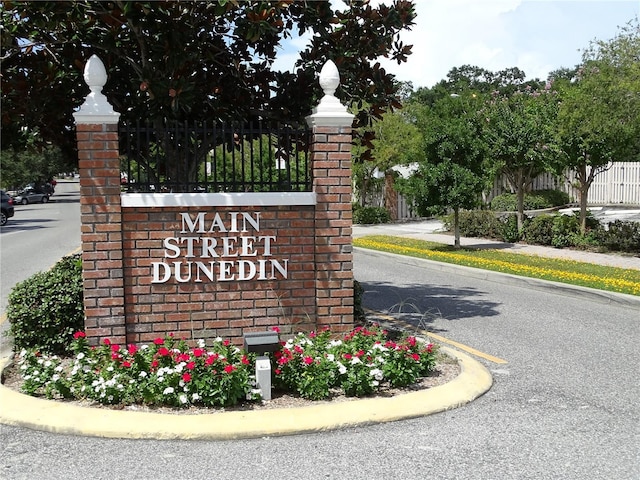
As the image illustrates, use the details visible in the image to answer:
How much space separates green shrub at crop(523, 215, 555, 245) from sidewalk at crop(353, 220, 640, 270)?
1.24 ft

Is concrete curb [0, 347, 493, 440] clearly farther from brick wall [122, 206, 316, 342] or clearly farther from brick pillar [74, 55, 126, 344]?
brick wall [122, 206, 316, 342]

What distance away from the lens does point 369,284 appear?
13469 mm

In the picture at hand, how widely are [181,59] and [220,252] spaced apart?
2.29m

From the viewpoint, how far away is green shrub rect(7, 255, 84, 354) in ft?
22.4

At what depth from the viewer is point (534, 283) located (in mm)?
12633

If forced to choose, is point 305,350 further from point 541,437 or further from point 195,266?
point 541,437

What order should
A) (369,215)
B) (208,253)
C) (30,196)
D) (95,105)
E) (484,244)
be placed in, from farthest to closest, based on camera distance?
(30,196) → (369,215) → (484,244) → (208,253) → (95,105)

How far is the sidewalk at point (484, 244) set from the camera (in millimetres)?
16531

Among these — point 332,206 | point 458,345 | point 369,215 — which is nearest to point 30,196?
point 369,215

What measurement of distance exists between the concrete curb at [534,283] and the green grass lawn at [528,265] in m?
0.33

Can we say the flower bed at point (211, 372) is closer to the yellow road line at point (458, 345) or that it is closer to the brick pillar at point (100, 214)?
the brick pillar at point (100, 214)

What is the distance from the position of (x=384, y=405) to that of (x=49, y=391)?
284cm

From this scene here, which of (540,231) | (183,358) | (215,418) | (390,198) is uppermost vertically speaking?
(390,198)

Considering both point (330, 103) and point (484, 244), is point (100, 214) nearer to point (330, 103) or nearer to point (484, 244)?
point (330, 103)
